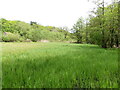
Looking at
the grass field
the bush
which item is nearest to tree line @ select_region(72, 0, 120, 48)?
the grass field

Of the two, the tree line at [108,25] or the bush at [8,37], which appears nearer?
the tree line at [108,25]

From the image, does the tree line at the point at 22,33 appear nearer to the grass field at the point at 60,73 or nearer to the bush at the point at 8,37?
the bush at the point at 8,37

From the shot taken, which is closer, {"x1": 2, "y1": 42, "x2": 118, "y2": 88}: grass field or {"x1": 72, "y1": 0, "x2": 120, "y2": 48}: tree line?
{"x1": 2, "y1": 42, "x2": 118, "y2": 88}: grass field

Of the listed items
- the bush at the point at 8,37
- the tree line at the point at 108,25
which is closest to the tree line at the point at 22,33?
the bush at the point at 8,37

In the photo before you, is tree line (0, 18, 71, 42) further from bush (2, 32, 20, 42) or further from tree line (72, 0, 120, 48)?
tree line (72, 0, 120, 48)

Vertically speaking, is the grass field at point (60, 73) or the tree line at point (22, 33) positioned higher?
the tree line at point (22, 33)

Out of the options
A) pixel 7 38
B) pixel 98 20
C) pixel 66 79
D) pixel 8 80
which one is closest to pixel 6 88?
pixel 8 80

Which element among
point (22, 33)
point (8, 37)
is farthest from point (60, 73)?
point (22, 33)

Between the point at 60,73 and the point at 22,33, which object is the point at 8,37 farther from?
the point at 60,73

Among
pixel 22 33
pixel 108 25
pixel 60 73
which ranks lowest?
pixel 60 73

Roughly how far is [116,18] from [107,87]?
7.78 meters

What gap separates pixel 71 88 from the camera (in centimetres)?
114

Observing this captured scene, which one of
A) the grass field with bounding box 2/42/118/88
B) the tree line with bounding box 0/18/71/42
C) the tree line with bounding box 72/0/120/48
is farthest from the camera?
the tree line with bounding box 0/18/71/42

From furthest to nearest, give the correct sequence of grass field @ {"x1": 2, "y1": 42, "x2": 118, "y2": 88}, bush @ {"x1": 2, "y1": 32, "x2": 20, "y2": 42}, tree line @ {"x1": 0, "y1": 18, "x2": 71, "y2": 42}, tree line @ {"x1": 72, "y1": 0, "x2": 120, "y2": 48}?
1. tree line @ {"x1": 0, "y1": 18, "x2": 71, "y2": 42}
2. bush @ {"x1": 2, "y1": 32, "x2": 20, "y2": 42}
3. tree line @ {"x1": 72, "y1": 0, "x2": 120, "y2": 48}
4. grass field @ {"x1": 2, "y1": 42, "x2": 118, "y2": 88}
